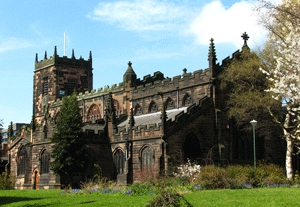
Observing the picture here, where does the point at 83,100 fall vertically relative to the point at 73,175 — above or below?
above

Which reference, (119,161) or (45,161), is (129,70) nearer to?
(119,161)

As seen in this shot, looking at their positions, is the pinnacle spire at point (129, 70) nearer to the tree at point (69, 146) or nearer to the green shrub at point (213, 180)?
the tree at point (69, 146)

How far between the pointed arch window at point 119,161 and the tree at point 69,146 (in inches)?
142

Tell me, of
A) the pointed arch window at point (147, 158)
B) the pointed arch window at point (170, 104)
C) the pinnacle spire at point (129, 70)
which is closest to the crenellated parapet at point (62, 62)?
the pinnacle spire at point (129, 70)

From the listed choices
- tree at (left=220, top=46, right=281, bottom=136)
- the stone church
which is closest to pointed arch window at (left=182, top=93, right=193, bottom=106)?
the stone church

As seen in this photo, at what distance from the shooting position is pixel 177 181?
1099 inches

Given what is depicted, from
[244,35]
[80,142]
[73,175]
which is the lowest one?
[73,175]

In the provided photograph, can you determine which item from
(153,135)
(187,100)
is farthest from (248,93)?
(153,135)

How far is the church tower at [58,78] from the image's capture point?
64062 mm

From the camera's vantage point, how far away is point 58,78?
210 feet

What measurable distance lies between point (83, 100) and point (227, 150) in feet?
79.1

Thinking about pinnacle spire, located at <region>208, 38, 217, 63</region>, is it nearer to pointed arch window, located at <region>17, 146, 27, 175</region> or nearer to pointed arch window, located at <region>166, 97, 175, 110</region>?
pointed arch window, located at <region>166, 97, 175, 110</region>

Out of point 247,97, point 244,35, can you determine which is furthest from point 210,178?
point 244,35

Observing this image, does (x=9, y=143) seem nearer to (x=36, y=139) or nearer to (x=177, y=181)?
(x=36, y=139)
